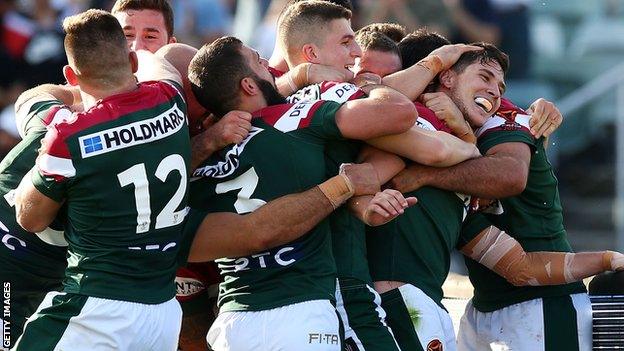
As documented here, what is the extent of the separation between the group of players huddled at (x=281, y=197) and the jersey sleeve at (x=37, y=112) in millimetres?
13

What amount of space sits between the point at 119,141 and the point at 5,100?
8.54 meters

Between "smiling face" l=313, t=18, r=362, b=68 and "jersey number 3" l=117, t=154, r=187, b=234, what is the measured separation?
45.0 inches

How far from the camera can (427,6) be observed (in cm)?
1361

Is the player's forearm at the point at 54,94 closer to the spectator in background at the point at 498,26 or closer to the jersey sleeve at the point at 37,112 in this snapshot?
the jersey sleeve at the point at 37,112

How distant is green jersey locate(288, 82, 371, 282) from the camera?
6129 mm

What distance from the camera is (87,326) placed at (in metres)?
5.67

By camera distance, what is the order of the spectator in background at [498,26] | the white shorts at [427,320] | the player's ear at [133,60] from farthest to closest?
the spectator in background at [498,26]
the white shorts at [427,320]
the player's ear at [133,60]

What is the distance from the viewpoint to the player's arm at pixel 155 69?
6113 millimetres

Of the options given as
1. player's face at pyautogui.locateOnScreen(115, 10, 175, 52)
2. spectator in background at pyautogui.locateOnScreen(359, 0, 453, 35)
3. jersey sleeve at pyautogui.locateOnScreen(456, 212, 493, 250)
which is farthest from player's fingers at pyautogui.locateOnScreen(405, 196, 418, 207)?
Answer: spectator in background at pyautogui.locateOnScreen(359, 0, 453, 35)

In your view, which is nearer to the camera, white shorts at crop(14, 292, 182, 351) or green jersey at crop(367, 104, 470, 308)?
white shorts at crop(14, 292, 182, 351)

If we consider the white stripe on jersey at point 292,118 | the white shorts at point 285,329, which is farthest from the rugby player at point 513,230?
the white shorts at point 285,329

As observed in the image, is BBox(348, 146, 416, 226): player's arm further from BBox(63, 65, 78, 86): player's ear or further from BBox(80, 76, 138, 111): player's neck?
BBox(63, 65, 78, 86): player's ear

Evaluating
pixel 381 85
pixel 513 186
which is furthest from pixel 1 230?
pixel 513 186

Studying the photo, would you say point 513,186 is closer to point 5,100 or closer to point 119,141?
point 119,141
